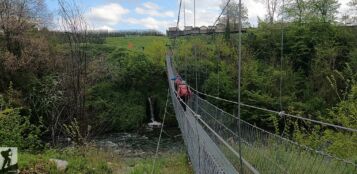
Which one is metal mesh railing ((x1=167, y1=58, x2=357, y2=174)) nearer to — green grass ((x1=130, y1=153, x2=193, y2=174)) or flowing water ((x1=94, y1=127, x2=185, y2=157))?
green grass ((x1=130, y1=153, x2=193, y2=174))

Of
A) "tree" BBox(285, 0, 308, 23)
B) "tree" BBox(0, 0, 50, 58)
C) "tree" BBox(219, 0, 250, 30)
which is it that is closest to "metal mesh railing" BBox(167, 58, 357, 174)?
"tree" BBox(219, 0, 250, 30)

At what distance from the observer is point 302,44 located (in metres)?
19.1

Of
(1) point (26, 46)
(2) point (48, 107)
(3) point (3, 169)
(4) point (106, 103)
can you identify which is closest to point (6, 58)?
(1) point (26, 46)

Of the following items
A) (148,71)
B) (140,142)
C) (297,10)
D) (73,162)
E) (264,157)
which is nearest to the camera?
(264,157)

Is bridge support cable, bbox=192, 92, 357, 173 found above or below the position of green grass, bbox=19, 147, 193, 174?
above

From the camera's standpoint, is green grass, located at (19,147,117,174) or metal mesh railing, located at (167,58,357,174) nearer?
metal mesh railing, located at (167,58,357,174)

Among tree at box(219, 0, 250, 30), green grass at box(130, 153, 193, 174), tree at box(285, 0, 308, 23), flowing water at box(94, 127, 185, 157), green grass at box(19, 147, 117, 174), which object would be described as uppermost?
tree at box(285, 0, 308, 23)

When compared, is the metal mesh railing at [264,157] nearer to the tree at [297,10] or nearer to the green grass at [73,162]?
the green grass at [73,162]

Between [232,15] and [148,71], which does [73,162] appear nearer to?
[232,15]

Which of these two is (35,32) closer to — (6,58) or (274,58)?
(6,58)

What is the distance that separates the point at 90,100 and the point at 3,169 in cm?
1285

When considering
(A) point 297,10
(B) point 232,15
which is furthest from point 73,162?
(A) point 297,10

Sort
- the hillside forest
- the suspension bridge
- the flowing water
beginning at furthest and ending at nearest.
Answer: the hillside forest
the flowing water
the suspension bridge

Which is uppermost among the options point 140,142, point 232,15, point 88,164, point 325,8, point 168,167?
point 325,8
